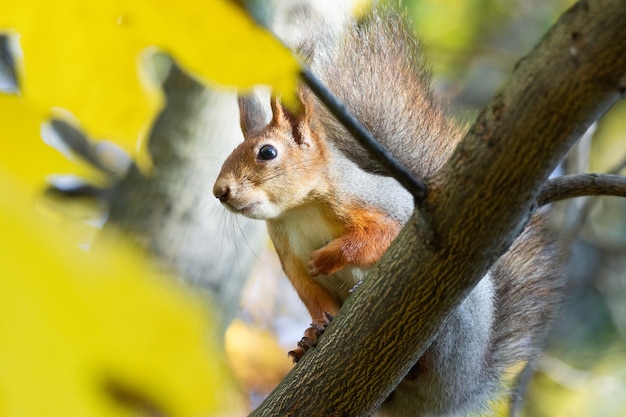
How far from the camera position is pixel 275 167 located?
151cm

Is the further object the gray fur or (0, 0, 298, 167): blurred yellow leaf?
the gray fur

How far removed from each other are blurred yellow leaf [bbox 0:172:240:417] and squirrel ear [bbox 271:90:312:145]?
1.20 metres

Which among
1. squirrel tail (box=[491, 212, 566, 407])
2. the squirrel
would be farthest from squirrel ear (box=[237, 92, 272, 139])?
squirrel tail (box=[491, 212, 566, 407])

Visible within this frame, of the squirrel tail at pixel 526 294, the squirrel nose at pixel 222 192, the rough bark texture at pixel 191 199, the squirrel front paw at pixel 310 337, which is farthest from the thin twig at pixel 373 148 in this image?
the rough bark texture at pixel 191 199

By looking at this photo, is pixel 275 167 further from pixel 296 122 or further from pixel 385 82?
pixel 385 82

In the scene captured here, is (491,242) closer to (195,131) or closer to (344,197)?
(344,197)

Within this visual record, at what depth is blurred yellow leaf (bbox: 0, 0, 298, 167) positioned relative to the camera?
0.37 metres

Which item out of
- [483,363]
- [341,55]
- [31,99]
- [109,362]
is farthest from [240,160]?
[109,362]

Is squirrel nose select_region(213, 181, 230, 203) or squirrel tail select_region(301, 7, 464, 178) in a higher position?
squirrel tail select_region(301, 7, 464, 178)

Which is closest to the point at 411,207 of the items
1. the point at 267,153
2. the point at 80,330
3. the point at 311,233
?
the point at 311,233

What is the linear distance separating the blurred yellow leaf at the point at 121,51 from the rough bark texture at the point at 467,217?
42 centimetres

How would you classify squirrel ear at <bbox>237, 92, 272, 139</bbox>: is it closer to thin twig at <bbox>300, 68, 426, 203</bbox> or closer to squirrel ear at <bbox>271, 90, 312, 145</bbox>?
squirrel ear at <bbox>271, 90, 312, 145</bbox>

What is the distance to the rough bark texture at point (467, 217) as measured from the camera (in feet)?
2.45

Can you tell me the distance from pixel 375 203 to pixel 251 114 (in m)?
0.33
